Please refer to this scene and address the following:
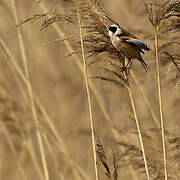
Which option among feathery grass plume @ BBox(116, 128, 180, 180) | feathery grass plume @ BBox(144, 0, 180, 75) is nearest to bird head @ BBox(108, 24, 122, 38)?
feathery grass plume @ BBox(144, 0, 180, 75)

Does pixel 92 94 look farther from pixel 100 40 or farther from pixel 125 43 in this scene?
pixel 100 40

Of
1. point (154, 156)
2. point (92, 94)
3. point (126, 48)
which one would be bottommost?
point (154, 156)

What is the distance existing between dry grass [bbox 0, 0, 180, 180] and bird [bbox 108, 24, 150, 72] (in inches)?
1.3

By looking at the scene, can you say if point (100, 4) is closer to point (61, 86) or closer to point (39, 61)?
point (61, 86)

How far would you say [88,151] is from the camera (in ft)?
13.7

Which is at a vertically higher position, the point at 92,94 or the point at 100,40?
the point at 100,40

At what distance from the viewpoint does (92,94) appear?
3.55 meters

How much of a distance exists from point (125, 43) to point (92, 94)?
64.2 inches

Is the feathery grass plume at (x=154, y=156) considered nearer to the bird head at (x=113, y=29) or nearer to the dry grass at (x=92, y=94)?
the dry grass at (x=92, y=94)

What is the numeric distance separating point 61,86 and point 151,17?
2.02 meters

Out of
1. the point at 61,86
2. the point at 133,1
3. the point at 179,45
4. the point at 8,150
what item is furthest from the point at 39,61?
the point at 179,45

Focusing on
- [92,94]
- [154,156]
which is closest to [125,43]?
[154,156]

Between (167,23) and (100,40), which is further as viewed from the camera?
(167,23)

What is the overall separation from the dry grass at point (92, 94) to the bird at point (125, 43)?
0.03 m
